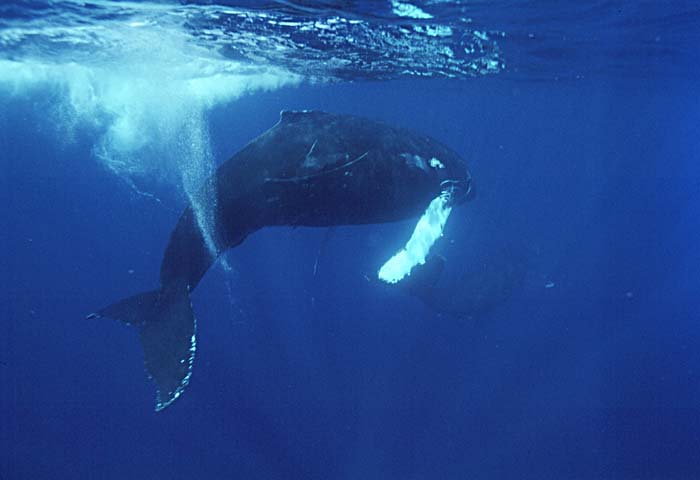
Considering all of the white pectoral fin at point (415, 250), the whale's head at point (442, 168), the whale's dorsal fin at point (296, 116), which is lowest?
the white pectoral fin at point (415, 250)

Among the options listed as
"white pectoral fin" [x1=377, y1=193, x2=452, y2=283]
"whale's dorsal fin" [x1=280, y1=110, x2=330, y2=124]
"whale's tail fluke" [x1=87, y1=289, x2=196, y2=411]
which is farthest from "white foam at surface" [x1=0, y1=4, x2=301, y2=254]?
"white pectoral fin" [x1=377, y1=193, x2=452, y2=283]

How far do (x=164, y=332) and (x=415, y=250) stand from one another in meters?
4.76

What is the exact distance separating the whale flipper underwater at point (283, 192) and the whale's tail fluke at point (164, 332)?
0.06 feet

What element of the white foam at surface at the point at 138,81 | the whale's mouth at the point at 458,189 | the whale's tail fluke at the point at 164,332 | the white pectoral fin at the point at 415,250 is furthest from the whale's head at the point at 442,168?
the whale's tail fluke at the point at 164,332

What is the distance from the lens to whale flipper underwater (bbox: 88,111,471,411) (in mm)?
8742

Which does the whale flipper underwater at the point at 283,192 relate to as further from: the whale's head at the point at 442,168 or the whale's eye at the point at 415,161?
the whale's head at the point at 442,168

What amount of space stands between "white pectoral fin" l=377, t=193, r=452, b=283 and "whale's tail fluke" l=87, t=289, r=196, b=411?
3.56 m

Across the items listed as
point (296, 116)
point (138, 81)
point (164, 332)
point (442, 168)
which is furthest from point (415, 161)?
point (138, 81)

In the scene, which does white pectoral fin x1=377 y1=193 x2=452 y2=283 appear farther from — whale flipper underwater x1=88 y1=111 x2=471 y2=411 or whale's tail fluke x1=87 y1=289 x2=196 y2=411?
whale's tail fluke x1=87 y1=289 x2=196 y2=411

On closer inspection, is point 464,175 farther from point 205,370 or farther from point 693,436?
point 693,436

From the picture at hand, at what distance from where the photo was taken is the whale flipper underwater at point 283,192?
28.7 feet

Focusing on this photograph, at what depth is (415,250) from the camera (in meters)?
9.94

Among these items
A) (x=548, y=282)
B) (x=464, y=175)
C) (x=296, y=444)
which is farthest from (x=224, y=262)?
(x=464, y=175)

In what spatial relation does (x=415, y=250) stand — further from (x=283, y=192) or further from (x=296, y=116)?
(x=296, y=116)
